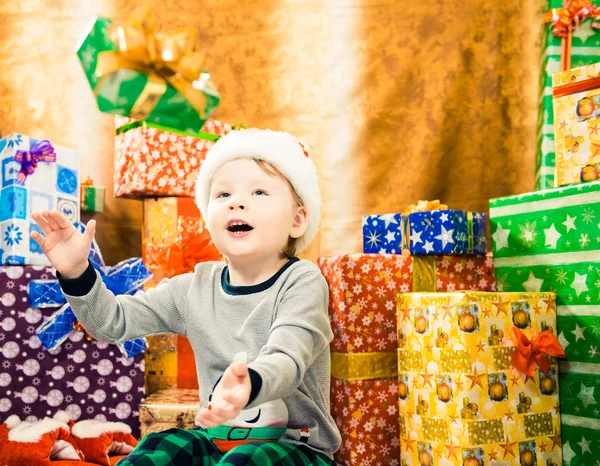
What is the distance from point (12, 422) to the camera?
4.31ft

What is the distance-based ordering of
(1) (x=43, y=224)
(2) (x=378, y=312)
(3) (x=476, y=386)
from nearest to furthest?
(1) (x=43, y=224)
(3) (x=476, y=386)
(2) (x=378, y=312)

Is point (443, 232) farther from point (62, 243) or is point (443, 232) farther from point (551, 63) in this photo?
point (62, 243)

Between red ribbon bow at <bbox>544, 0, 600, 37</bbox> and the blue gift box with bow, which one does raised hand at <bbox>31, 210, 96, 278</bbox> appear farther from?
red ribbon bow at <bbox>544, 0, 600, 37</bbox>

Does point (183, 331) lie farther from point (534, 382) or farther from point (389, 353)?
point (534, 382)

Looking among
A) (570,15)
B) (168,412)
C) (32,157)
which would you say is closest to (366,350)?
(168,412)

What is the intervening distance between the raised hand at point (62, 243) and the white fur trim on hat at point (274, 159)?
208mm

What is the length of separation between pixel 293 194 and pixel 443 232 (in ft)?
1.73

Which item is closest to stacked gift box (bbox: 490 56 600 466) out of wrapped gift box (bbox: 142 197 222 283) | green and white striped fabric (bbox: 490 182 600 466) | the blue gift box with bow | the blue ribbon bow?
green and white striped fabric (bbox: 490 182 600 466)

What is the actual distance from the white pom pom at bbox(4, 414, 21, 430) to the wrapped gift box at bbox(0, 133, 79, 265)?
34 cm

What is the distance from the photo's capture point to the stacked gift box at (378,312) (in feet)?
4.46

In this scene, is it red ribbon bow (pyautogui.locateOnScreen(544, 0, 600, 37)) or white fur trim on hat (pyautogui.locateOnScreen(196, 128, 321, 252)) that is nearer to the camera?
white fur trim on hat (pyautogui.locateOnScreen(196, 128, 321, 252))

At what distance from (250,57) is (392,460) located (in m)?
1.28

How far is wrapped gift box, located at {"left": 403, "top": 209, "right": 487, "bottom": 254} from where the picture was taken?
1411mm

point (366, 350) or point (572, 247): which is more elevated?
point (572, 247)
